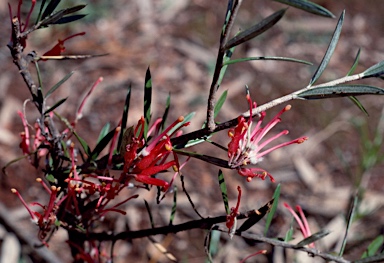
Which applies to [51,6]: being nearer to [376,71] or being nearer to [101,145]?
[101,145]

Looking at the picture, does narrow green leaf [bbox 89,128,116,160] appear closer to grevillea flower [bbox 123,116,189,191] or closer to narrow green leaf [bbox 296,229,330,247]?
grevillea flower [bbox 123,116,189,191]

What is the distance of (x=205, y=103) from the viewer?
1.97 m

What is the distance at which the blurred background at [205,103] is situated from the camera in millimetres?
1494

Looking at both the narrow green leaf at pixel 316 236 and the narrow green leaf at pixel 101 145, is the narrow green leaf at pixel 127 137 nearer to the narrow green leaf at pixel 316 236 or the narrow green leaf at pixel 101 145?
the narrow green leaf at pixel 101 145

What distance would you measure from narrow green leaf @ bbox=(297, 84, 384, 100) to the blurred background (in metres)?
0.78

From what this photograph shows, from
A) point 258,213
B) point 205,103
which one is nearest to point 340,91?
point 258,213

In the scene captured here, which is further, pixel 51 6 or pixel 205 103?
pixel 205 103

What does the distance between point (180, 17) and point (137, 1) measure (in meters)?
0.21

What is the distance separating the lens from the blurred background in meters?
1.49

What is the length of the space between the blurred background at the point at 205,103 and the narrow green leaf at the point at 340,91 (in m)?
0.78

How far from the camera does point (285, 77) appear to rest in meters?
2.26

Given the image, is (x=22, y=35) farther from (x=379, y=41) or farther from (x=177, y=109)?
(x=379, y=41)

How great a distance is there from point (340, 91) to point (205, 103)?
1.53 metres

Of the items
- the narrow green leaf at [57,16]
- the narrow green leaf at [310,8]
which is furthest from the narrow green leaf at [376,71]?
the narrow green leaf at [57,16]
